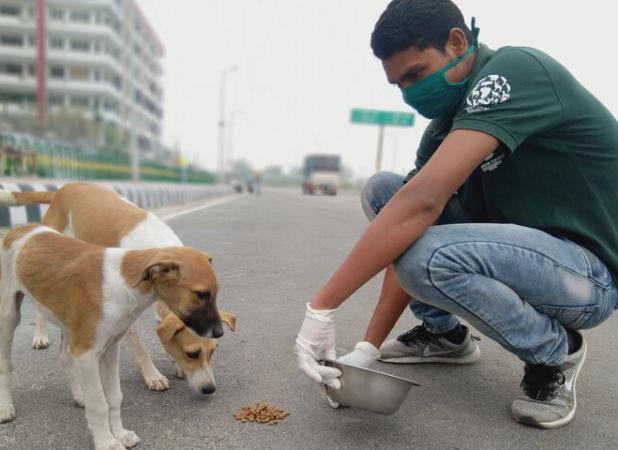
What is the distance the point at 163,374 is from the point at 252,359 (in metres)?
0.49

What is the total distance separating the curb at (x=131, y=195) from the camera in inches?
272

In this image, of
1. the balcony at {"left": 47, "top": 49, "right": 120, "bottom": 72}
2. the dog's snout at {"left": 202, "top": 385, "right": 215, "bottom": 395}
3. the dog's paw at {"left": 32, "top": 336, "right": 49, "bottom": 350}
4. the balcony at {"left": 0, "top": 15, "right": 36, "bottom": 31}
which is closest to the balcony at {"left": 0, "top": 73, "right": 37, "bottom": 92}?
the balcony at {"left": 47, "top": 49, "right": 120, "bottom": 72}

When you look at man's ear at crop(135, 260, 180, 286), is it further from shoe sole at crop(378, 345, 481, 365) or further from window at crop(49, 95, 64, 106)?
window at crop(49, 95, 64, 106)

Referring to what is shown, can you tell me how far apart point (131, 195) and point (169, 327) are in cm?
1104

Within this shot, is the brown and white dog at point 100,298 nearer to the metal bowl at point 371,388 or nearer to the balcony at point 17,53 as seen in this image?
the metal bowl at point 371,388

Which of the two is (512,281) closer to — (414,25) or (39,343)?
(414,25)

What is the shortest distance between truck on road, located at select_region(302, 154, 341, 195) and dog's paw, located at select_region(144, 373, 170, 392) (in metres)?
46.4

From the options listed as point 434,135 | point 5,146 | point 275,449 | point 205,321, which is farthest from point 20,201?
point 5,146

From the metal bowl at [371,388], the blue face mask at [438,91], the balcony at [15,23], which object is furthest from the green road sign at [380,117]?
the metal bowl at [371,388]

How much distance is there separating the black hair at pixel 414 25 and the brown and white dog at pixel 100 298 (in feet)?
4.05

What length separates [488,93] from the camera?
195cm

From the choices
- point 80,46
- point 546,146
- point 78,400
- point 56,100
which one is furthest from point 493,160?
point 80,46

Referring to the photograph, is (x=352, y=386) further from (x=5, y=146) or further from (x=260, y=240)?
(x=5, y=146)

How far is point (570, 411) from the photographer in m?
2.21
